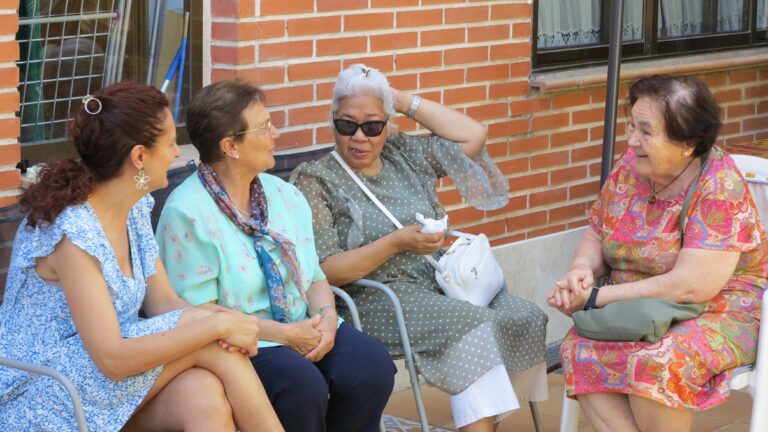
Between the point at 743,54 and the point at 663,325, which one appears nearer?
the point at 663,325

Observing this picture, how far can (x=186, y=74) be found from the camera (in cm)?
474

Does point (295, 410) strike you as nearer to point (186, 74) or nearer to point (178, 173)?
point (178, 173)

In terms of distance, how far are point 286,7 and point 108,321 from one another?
1.85 m

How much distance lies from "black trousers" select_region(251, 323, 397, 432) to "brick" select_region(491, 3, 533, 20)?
2.04 m

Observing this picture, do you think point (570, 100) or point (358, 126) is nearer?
point (358, 126)

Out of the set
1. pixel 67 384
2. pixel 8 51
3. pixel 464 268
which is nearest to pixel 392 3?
pixel 464 268

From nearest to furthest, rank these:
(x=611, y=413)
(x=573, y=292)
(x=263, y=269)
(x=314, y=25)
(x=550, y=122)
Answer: (x=263, y=269)
(x=611, y=413)
(x=573, y=292)
(x=314, y=25)
(x=550, y=122)

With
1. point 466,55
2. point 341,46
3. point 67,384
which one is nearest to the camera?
point 67,384

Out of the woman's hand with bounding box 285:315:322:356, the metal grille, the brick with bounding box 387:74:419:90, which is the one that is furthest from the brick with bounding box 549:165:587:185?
the woman's hand with bounding box 285:315:322:356

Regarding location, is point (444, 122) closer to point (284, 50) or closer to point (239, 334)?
point (284, 50)

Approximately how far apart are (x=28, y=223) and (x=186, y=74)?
1.65 m

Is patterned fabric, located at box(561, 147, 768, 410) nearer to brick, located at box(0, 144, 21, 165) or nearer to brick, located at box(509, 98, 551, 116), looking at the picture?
brick, located at box(509, 98, 551, 116)

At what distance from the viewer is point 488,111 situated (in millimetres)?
5547

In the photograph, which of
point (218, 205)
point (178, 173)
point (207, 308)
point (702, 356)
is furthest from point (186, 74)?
point (702, 356)
